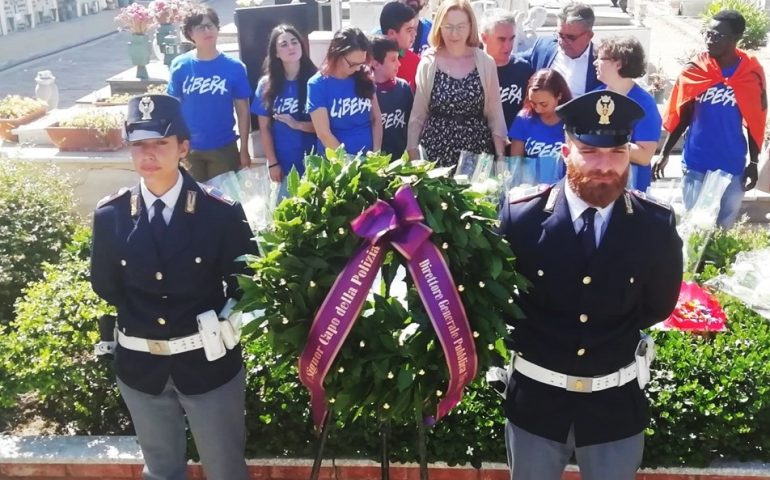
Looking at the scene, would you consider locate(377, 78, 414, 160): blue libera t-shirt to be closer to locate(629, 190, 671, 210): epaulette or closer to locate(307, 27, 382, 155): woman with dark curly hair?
locate(307, 27, 382, 155): woman with dark curly hair

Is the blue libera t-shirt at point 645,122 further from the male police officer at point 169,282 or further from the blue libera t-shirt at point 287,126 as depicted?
the male police officer at point 169,282

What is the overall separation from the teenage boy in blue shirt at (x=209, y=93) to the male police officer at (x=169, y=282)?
2745 mm

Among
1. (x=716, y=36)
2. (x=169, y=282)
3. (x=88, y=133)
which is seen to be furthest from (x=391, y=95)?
(x=88, y=133)

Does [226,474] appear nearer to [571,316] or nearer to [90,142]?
[571,316]

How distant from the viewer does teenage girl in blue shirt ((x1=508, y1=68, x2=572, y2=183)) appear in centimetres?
470

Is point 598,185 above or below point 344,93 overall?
above

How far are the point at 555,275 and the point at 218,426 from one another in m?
1.39

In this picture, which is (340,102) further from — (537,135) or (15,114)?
(15,114)

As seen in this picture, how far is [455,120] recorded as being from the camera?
16.6ft

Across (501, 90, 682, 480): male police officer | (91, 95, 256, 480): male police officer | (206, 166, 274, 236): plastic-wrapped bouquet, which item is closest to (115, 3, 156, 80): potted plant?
(206, 166, 274, 236): plastic-wrapped bouquet

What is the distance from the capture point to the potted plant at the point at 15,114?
8766 mm

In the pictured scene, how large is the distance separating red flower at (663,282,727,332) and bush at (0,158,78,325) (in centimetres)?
363

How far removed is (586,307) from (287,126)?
3331 mm

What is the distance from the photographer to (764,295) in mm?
4062
